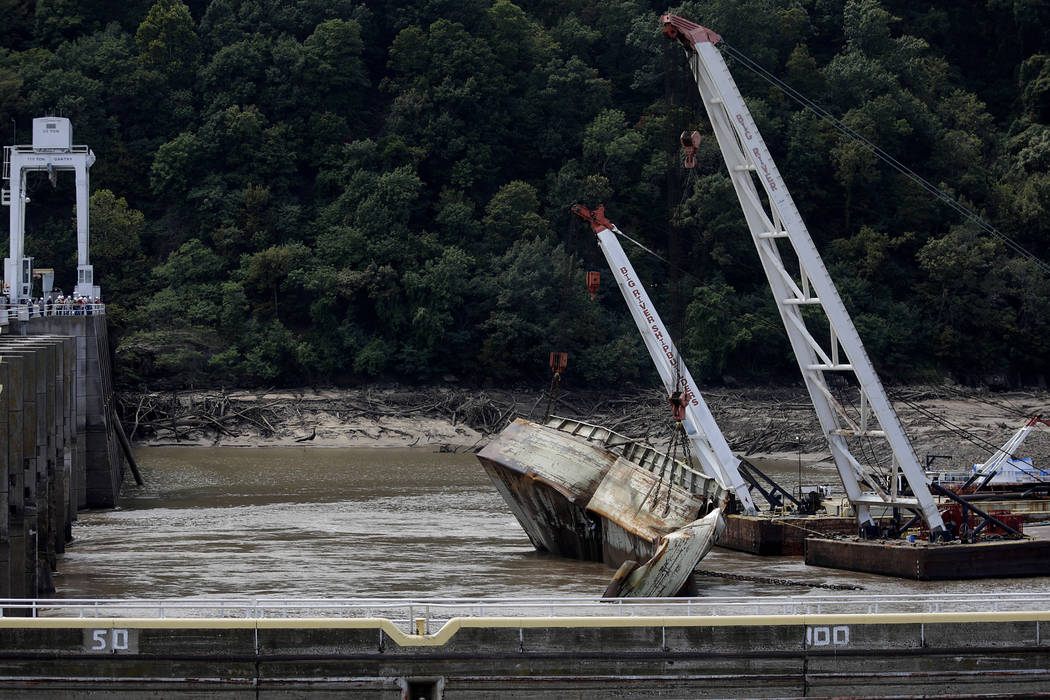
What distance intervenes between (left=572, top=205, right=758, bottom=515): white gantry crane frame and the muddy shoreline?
27282 millimetres

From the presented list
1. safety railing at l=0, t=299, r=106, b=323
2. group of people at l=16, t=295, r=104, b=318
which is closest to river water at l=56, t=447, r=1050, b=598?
safety railing at l=0, t=299, r=106, b=323

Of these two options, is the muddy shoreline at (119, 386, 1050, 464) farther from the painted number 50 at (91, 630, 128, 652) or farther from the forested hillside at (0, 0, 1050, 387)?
the painted number 50 at (91, 630, 128, 652)

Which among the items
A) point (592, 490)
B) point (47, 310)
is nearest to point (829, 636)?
point (592, 490)

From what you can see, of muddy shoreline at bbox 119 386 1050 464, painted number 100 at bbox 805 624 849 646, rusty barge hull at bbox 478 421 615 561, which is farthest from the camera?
muddy shoreline at bbox 119 386 1050 464

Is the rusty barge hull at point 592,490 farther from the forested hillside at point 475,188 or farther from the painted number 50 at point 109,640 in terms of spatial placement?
the forested hillside at point 475,188

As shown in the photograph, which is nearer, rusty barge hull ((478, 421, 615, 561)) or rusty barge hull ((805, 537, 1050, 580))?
rusty barge hull ((805, 537, 1050, 580))

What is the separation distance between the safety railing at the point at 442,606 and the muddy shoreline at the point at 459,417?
44.7 meters

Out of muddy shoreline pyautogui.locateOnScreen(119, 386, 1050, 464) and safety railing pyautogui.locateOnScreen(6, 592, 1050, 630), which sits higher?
safety railing pyautogui.locateOnScreen(6, 592, 1050, 630)

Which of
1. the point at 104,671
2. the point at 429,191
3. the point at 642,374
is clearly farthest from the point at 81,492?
the point at 429,191

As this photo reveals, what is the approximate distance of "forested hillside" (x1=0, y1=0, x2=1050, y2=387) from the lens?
82812 millimetres

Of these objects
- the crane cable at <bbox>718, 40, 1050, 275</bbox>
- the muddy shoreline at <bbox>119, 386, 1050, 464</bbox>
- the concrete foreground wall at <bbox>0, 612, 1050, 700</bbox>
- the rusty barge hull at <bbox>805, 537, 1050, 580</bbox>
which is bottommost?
the muddy shoreline at <bbox>119, 386, 1050, 464</bbox>

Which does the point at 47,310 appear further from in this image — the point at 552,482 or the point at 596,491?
the point at 596,491

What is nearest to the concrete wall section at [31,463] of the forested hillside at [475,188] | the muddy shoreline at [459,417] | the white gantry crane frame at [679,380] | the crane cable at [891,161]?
the white gantry crane frame at [679,380]

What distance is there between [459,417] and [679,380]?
35.5 meters
